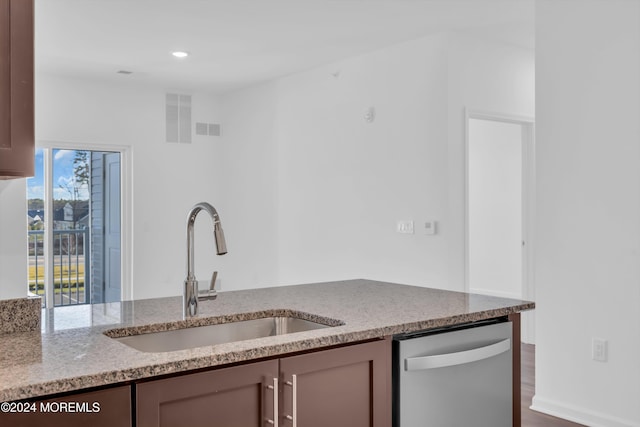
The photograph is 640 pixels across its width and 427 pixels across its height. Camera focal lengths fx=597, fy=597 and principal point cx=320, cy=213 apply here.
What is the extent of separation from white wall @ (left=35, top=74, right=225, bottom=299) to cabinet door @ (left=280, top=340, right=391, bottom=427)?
5301mm

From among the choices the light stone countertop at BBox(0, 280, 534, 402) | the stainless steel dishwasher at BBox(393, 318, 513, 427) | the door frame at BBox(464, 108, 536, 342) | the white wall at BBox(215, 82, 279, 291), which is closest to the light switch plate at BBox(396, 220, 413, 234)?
the door frame at BBox(464, 108, 536, 342)

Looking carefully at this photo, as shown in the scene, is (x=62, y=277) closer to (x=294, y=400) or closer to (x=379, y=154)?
(x=379, y=154)

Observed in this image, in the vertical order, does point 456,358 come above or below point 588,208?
below

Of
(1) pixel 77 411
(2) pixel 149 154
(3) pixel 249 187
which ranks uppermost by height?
(2) pixel 149 154

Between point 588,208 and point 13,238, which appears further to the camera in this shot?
point 13,238

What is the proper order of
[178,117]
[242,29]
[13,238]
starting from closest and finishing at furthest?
[13,238], [242,29], [178,117]

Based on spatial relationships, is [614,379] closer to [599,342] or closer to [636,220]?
[599,342]

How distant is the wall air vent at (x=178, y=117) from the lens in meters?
6.84

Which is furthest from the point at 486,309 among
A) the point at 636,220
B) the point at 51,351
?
the point at 636,220

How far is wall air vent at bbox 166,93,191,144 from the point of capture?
22.5ft

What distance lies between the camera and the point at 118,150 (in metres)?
6.57

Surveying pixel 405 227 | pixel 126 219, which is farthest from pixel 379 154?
pixel 126 219

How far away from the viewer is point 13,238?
438 centimetres

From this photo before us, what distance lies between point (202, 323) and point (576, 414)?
258cm
